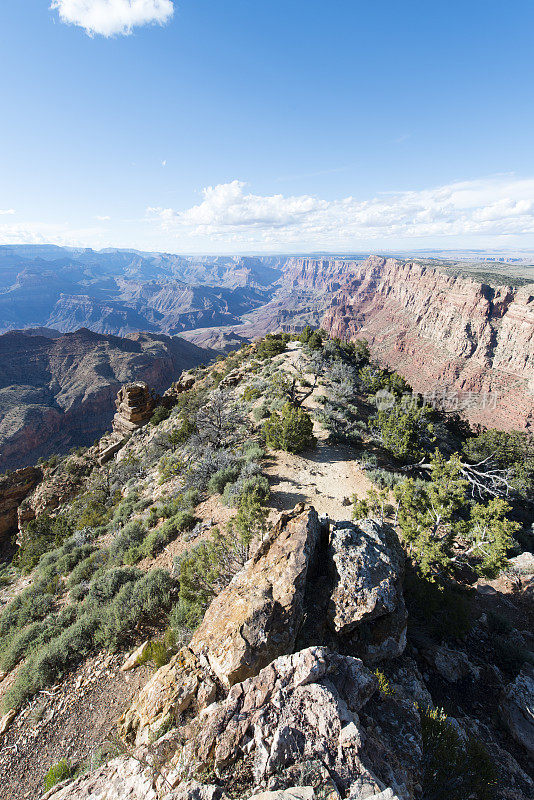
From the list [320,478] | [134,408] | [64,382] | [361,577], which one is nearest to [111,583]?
[361,577]

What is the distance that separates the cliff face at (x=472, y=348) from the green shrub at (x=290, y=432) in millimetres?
76609

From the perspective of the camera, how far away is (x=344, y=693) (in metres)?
4.66

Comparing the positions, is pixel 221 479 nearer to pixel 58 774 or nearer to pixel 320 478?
pixel 320 478

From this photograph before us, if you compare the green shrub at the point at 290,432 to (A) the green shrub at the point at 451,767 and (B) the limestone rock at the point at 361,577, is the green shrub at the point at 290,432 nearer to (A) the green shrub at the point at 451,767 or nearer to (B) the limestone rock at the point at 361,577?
(B) the limestone rock at the point at 361,577

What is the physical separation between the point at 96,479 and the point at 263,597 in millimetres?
28082

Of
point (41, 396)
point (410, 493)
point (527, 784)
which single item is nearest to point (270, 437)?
point (410, 493)

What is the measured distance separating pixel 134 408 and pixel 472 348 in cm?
11240

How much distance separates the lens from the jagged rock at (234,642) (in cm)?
488

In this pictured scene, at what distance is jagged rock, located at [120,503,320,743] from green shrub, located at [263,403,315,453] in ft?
34.5

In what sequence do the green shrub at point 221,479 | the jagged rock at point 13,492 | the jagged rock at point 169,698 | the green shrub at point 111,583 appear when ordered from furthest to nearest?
the jagged rock at point 13,492 < the green shrub at point 221,479 < the green shrub at point 111,583 < the jagged rock at point 169,698

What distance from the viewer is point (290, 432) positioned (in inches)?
679

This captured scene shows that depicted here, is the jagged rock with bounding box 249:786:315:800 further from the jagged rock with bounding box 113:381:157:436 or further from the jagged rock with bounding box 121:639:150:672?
the jagged rock with bounding box 113:381:157:436

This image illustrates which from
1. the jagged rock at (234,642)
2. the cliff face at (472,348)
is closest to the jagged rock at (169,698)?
the jagged rock at (234,642)

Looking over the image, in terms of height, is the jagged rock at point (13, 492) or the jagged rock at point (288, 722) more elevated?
the jagged rock at point (288, 722)
